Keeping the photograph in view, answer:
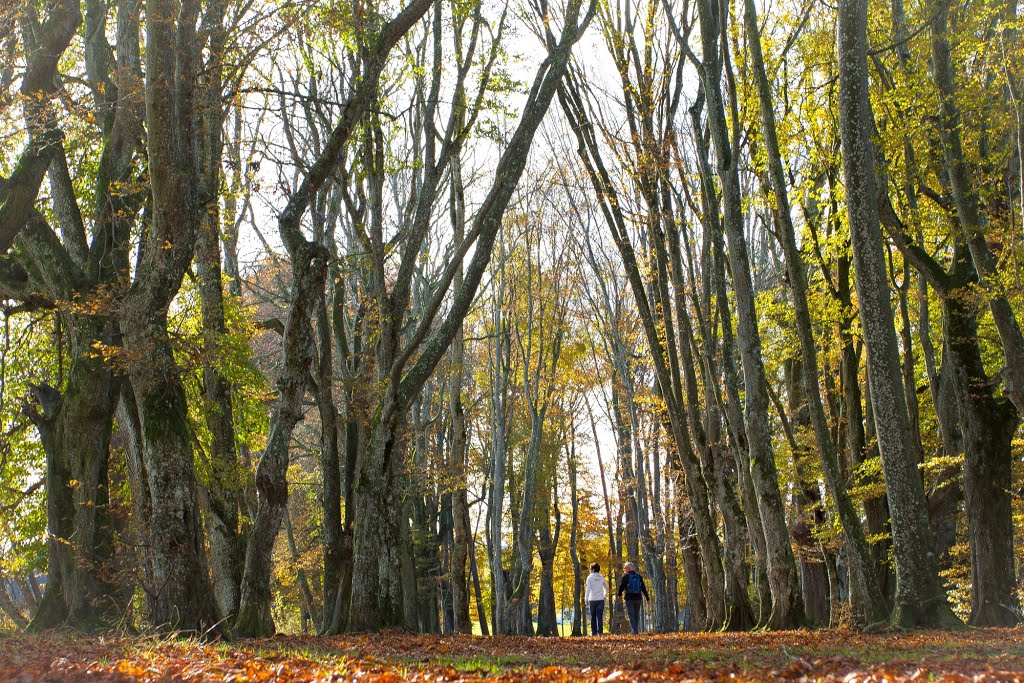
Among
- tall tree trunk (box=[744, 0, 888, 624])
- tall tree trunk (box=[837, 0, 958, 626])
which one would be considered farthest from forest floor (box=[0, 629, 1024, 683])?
tall tree trunk (box=[744, 0, 888, 624])

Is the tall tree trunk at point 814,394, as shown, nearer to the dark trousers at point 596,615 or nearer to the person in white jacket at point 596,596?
the person in white jacket at point 596,596

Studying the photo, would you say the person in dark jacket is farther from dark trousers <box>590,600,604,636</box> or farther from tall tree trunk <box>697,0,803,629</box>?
tall tree trunk <box>697,0,803,629</box>

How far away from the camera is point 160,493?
9086 mm

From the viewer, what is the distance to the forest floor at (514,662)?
5.16 meters

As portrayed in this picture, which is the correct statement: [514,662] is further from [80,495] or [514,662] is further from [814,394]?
[814,394]

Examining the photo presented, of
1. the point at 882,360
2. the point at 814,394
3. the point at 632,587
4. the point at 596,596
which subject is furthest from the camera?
the point at 632,587

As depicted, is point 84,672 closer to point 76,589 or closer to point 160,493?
point 160,493

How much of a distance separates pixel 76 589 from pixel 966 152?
14.0 metres

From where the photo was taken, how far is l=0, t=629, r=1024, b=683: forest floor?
516 centimetres

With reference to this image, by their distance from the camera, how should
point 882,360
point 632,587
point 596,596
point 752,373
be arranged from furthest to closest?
point 632,587 → point 596,596 → point 752,373 → point 882,360

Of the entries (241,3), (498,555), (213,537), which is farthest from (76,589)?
(498,555)

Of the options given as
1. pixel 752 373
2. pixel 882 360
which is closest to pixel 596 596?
pixel 752 373

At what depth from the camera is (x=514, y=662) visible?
302 inches

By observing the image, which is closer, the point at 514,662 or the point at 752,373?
the point at 514,662
